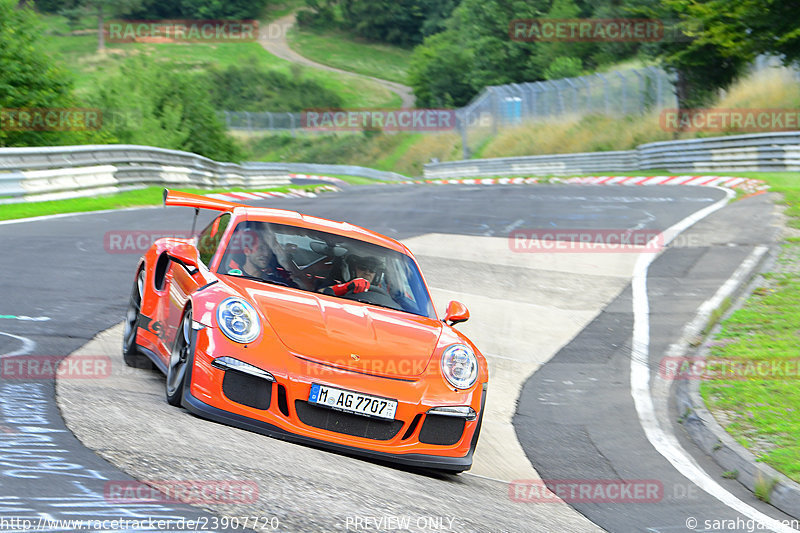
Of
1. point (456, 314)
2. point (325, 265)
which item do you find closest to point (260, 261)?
point (325, 265)

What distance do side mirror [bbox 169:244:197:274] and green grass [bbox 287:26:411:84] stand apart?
111 metres

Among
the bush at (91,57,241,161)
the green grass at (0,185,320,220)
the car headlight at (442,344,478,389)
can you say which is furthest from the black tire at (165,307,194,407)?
the bush at (91,57,241,161)

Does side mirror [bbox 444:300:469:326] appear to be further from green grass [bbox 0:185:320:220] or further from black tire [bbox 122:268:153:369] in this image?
green grass [bbox 0:185:320:220]

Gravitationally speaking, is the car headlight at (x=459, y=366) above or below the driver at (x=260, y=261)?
below

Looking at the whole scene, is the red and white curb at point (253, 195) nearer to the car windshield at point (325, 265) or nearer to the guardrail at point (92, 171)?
the guardrail at point (92, 171)

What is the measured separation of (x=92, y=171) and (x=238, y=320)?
16316 mm

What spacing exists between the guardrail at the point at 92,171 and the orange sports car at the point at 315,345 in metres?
11.6

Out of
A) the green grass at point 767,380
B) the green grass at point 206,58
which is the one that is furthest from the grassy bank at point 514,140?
the green grass at point 767,380

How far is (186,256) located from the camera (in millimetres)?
6430

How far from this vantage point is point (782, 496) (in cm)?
577

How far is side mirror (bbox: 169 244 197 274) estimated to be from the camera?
251 inches

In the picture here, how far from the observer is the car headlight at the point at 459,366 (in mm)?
5867

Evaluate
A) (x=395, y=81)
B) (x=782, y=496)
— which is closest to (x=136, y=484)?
(x=782, y=496)

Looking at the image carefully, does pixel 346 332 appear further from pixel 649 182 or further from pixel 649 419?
pixel 649 182
